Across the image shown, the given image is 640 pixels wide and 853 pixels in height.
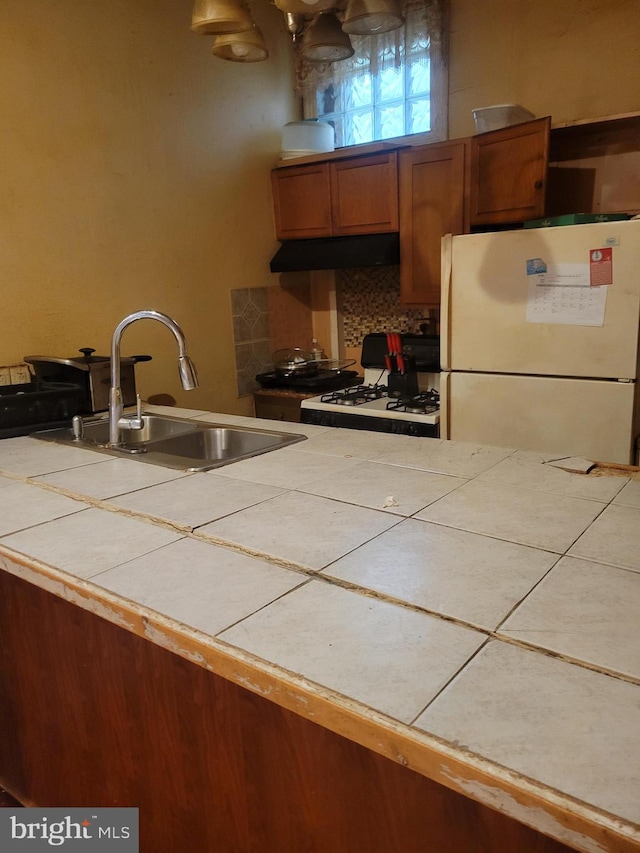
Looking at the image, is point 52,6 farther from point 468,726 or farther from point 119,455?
point 468,726

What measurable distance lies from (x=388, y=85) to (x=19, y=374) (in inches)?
98.2

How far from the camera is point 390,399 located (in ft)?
9.93

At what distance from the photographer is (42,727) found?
4.86 feet

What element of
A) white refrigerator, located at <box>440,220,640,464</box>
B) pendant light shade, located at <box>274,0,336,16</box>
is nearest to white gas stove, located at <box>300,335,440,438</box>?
white refrigerator, located at <box>440,220,640,464</box>

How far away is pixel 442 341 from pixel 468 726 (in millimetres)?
2089

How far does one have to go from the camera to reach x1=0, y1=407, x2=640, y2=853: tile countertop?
627mm

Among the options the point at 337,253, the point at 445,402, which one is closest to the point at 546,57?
the point at 337,253

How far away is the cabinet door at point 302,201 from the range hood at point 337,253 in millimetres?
57

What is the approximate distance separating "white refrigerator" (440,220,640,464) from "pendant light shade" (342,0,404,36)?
938 mm

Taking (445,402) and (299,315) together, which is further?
(299,315)

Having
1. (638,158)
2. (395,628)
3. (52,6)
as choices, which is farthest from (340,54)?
(395,628)

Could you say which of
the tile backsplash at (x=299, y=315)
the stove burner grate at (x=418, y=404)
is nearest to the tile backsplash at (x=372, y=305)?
the tile backsplash at (x=299, y=315)

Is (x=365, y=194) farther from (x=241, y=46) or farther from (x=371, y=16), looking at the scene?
(x=371, y=16)

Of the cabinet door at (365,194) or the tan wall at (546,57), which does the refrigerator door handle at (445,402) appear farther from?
the tan wall at (546,57)
